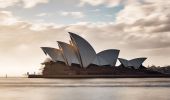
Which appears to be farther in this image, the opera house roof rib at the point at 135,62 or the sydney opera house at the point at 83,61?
the opera house roof rib at the point at 135,62

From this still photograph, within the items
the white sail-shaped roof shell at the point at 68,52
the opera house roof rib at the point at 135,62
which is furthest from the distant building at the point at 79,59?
the opera house roof rib at the point at 135,62

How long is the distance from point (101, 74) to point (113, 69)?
14.6 feet

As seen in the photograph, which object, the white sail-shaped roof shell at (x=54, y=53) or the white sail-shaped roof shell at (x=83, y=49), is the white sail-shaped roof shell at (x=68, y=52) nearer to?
the white sail-shaped roof shell at (x=83, y=49)

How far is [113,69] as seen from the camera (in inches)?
4894

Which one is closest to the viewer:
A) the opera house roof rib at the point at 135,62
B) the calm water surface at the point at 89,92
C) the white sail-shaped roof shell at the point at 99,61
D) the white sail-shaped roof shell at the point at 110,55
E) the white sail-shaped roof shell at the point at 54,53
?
the calm water surface at the point at 89,92

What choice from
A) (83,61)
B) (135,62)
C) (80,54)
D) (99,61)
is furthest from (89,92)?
(135,62)

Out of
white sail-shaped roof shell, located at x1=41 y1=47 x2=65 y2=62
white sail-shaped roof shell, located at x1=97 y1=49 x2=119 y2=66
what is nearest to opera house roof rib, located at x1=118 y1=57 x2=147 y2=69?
white sail-shaped roof shell, located at x1=97 y1=49 x2=119 y2=66

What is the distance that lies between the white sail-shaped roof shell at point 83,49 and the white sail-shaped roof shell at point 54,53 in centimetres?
691

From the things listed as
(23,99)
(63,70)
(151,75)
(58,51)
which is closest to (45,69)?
(63,70)

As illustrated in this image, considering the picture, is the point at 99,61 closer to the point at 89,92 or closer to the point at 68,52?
the point at 68,52

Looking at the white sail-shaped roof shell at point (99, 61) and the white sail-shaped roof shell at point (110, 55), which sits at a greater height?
the white sail-shaped roof shell at point (110, 55)

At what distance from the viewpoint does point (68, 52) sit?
10525cm

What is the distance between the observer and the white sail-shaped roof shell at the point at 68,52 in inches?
4082

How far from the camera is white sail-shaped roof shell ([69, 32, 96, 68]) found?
3873 inches
